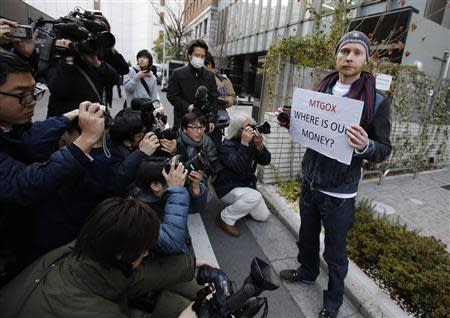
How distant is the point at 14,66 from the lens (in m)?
1.38

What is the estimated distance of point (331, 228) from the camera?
2.03 meters

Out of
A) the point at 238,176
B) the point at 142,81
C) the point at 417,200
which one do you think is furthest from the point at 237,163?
the point at 417,200

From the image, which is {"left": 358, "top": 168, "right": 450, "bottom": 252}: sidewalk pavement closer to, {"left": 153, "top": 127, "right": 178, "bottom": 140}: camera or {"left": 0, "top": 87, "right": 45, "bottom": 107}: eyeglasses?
{"left": 153, "top": 127, "right": 178, "bottom": 140}: camera

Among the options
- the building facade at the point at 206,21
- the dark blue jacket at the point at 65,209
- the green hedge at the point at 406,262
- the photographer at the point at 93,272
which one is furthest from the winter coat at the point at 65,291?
the building facade at the point at 206,21

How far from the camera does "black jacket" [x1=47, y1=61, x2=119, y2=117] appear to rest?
8.11 ft

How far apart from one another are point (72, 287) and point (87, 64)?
2.21 metres

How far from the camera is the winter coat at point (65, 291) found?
1067 millimetres

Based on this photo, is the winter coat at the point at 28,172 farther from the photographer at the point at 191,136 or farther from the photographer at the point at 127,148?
the photographer at the point at 191,136

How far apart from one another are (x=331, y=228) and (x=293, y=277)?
77 centimetres

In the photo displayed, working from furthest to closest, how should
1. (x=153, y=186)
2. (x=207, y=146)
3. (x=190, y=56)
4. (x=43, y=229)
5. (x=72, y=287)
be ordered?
(x=190, y=56) < (x=207, y=146) < (x=153, y=186) < (x=43, y=229) < (x=72, y=287)

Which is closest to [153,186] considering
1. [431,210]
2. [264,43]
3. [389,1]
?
[431,210]

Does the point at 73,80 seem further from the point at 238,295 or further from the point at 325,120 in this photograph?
the point at 238,295

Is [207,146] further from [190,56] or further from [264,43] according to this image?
[264,43]

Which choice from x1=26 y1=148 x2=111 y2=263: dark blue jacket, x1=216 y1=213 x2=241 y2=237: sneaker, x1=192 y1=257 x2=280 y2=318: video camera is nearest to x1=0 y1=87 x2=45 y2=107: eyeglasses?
x1=26 y1=148 x2=111 y2=263: dark blue jacket
